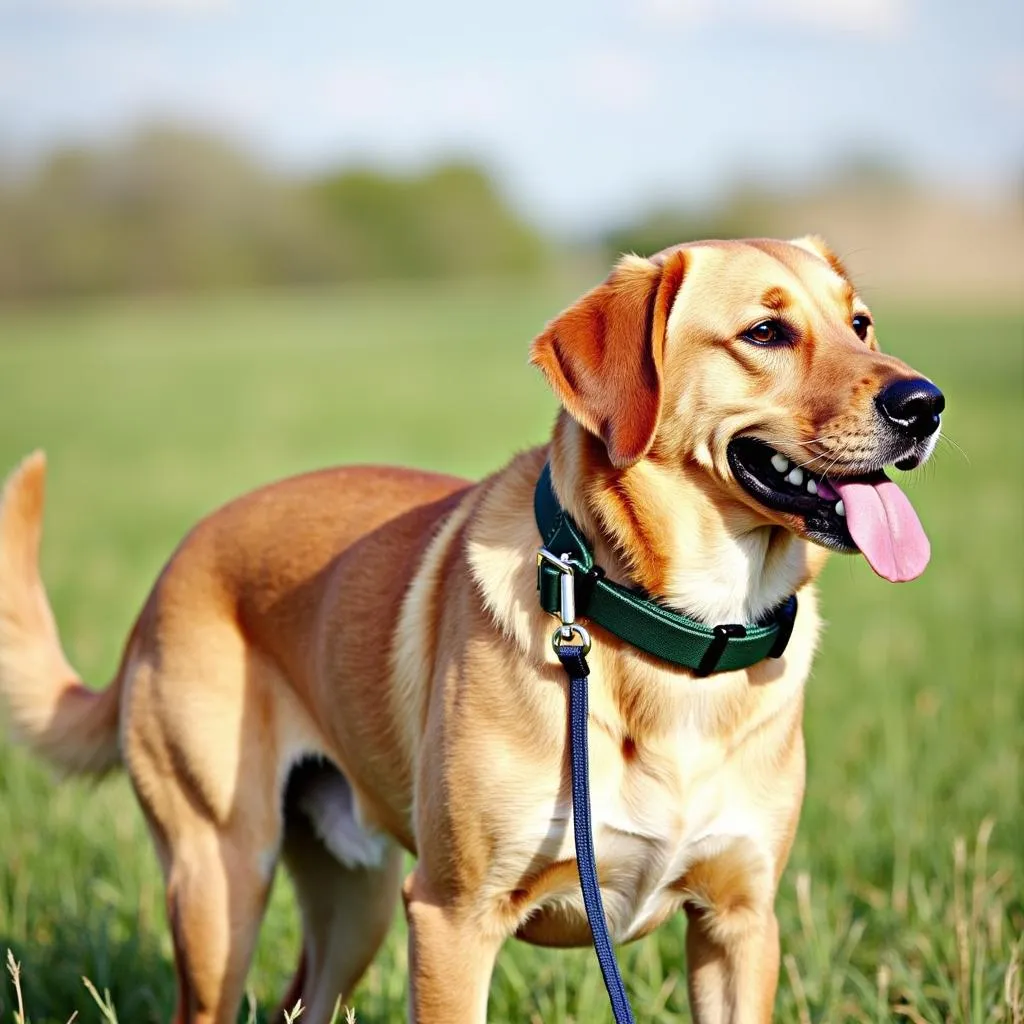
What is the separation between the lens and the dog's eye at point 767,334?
2881 millimetres

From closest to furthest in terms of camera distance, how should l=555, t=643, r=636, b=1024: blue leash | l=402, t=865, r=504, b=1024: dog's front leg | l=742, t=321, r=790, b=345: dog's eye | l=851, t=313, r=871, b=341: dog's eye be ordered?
→ l=555, t=643, r=636, b=1024: blue leash
l=402, t=865, r=504, b=1024: dog's front leg
l=742, t=321, r=790, b=345: dog's eye
l=851, t=313, r=871, b=341: dog's eye

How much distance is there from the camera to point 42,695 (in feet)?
12.9

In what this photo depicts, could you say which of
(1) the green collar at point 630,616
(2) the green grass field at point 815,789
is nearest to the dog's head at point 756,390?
(1) the green collar at point 630,616

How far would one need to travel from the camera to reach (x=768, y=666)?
2906 millimetres

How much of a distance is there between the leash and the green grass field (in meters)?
0.83

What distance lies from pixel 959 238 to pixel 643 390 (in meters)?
52.6

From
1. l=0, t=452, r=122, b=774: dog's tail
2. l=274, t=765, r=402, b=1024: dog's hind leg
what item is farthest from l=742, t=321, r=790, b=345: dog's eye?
l=0, t=452, r=122, b=774: dog's tail

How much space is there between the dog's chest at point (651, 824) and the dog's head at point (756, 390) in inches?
21.4

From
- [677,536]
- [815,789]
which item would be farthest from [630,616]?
[815,789]

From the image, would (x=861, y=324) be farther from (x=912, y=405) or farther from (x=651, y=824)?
(x=651, y=824)

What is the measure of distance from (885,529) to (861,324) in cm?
63

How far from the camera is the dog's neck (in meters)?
2.78

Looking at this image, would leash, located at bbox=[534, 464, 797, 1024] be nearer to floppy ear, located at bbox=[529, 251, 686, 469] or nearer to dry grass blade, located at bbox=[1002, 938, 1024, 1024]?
floppy ear, located at bbox=[529, 251, 686, 469]

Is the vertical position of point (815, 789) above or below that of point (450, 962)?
below
